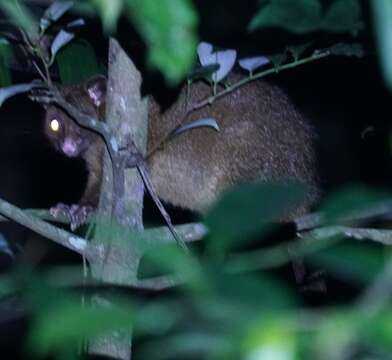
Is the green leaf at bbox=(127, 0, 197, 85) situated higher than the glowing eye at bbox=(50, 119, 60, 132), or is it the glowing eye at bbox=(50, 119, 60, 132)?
the glowing eye at bbox=(50, 119, 60, 132)

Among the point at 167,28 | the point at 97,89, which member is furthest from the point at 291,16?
the point at 97,89

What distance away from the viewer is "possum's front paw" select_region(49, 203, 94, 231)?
4217mm

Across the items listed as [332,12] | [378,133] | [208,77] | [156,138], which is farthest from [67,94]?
[332,12]

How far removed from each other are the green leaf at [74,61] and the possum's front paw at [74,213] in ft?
2.18

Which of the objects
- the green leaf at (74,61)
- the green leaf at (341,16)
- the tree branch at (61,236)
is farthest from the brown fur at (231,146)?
the green leaf at (341,16)

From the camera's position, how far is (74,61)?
12.2 feet

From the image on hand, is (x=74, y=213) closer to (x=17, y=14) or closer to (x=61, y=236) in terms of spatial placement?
(x=61, y=236)

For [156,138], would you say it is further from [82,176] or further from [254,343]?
[254,343]

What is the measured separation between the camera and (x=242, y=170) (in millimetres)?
5207

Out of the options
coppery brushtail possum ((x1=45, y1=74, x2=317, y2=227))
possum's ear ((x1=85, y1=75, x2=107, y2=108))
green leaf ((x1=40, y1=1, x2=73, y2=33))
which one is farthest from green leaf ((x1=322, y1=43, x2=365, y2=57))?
possum's ear ((x1=85, y1=75, x2=107, y2=108))

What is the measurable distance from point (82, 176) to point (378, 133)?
289cm

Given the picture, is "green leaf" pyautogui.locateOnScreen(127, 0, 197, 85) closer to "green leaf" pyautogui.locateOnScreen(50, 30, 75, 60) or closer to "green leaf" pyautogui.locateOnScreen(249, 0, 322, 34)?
"green leaf" pyautogui.locateOnScreen(249, 0, 322, 34)

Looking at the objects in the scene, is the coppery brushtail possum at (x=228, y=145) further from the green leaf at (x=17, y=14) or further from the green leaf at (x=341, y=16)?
the green leaf at (x=341, y=16)

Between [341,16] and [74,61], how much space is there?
82.7 inches
